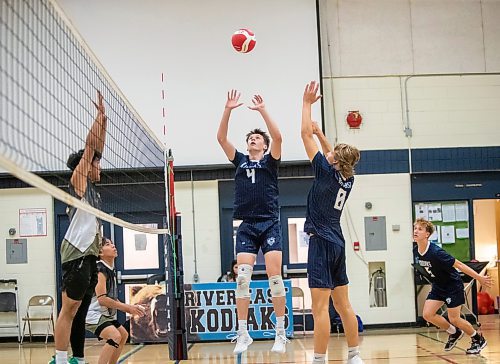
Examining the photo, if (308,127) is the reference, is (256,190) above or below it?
below

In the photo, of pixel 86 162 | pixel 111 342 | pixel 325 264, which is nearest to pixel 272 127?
pixel 325 264

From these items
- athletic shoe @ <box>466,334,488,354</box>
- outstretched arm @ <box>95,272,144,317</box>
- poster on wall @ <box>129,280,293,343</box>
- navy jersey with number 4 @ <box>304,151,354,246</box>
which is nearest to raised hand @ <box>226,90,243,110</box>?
navy jersey with number 4 @ <box>304,151,354,246</box>

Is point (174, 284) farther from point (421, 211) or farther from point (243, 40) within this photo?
point (421, 211)

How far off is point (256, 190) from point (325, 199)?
0.86 m

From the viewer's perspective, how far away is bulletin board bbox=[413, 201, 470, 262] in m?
16.8

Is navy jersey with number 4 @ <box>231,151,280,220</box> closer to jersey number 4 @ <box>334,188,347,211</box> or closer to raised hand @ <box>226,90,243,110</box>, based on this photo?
raised hand @ <box>226,90,243,110</box>

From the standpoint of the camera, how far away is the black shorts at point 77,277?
6.97 m

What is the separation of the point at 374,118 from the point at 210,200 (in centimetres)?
399

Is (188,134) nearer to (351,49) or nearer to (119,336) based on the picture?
(351,49)

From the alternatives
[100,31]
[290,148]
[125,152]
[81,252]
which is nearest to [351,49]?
[290,148]

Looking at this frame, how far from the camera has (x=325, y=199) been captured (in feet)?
24.5

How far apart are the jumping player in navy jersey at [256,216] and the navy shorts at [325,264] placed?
0.63m

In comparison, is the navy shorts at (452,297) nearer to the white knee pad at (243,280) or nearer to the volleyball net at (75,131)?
the volleyball net at (75,131)

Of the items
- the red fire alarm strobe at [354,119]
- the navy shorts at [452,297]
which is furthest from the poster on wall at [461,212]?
the navy shorts at [452,297]
